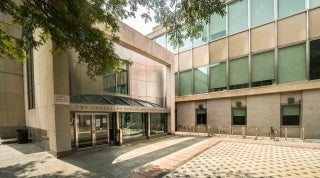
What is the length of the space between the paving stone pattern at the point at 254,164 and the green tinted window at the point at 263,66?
681 cm

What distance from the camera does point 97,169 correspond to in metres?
7.76

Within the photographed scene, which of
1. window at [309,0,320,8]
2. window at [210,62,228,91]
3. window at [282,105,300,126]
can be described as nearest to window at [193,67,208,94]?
window at [210,62,228,91]

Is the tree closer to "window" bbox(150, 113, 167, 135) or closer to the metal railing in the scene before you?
"window" bbox(150, 113, 167, 135)

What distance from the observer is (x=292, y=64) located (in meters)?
14.9

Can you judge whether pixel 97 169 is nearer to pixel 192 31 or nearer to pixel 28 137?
pixel 192 31

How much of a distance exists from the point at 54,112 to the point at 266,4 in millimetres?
16225

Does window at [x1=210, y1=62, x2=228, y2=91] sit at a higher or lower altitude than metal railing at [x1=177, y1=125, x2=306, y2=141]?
higher

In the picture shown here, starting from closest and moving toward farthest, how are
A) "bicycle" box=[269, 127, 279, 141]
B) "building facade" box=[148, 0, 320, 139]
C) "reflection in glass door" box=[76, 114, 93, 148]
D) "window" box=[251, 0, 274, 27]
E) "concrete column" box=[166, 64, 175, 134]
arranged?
"reflection in glass door" box=[76, 114, 93, 148] → "building facade" box=[148, 0, 320, 139] → "bicycle" box=[269, 127, 279, 141] → "window" box=[251, 0, 274, 27] → "concrete column" box=[166, 64, 175, 134]

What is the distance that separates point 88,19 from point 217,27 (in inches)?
600

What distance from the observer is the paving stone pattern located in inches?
279

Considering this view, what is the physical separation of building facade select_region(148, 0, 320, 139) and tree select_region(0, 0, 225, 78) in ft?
34.7

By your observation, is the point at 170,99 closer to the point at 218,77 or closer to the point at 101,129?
the point at 218,77

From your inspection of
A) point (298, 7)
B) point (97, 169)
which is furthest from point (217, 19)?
point (97, 169)

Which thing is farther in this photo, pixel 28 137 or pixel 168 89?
pixel 168 89
